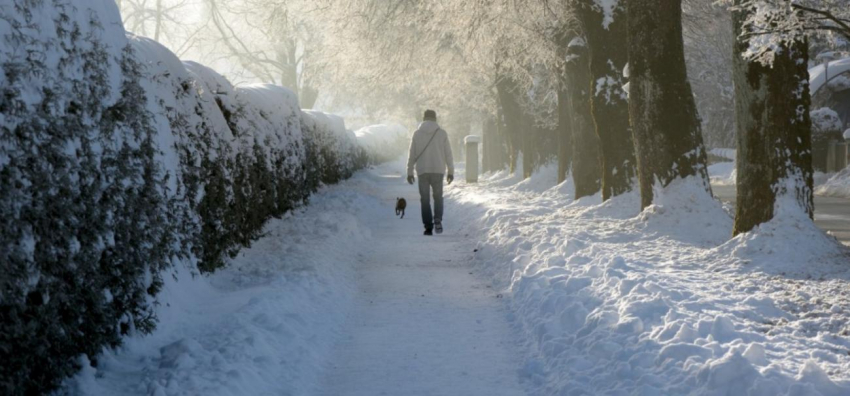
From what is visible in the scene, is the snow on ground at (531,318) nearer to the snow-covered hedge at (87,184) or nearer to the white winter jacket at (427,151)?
the snow-covered hedge at (87,184)

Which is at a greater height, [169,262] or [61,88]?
[61,88]

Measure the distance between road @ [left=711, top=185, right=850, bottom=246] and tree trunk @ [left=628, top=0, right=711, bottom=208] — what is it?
2.89 metres

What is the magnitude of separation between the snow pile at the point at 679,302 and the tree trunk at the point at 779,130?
0.21 metres

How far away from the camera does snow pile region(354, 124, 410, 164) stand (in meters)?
45.2

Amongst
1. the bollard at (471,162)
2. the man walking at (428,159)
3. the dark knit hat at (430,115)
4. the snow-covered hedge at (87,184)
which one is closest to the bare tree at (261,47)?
the bollard at (471,162)

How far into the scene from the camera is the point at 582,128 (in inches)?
629

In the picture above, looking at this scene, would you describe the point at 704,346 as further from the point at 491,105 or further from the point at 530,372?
the point at 491,105

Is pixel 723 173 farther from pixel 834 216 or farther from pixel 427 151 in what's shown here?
pixel 427 151

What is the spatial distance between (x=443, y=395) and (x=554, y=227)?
6.52 metres

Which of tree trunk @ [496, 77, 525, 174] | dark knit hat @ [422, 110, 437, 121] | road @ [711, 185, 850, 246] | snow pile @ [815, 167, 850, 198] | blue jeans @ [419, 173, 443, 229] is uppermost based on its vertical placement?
tree trunk @ [496, 77, 525, 174]

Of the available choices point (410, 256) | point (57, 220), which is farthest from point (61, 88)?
point (410, 256)

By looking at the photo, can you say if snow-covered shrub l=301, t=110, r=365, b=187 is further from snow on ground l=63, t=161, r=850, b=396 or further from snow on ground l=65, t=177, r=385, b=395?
snow on ground l=65, t=177, r=385, b=395

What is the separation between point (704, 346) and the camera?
16.5ft

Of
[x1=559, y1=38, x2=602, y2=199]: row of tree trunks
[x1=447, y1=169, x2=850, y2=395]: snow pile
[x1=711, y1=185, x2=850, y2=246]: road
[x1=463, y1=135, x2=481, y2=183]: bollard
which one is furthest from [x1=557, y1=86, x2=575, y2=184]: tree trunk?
[x1=447, y1=169, x2=850, y2=395]: snow pile
